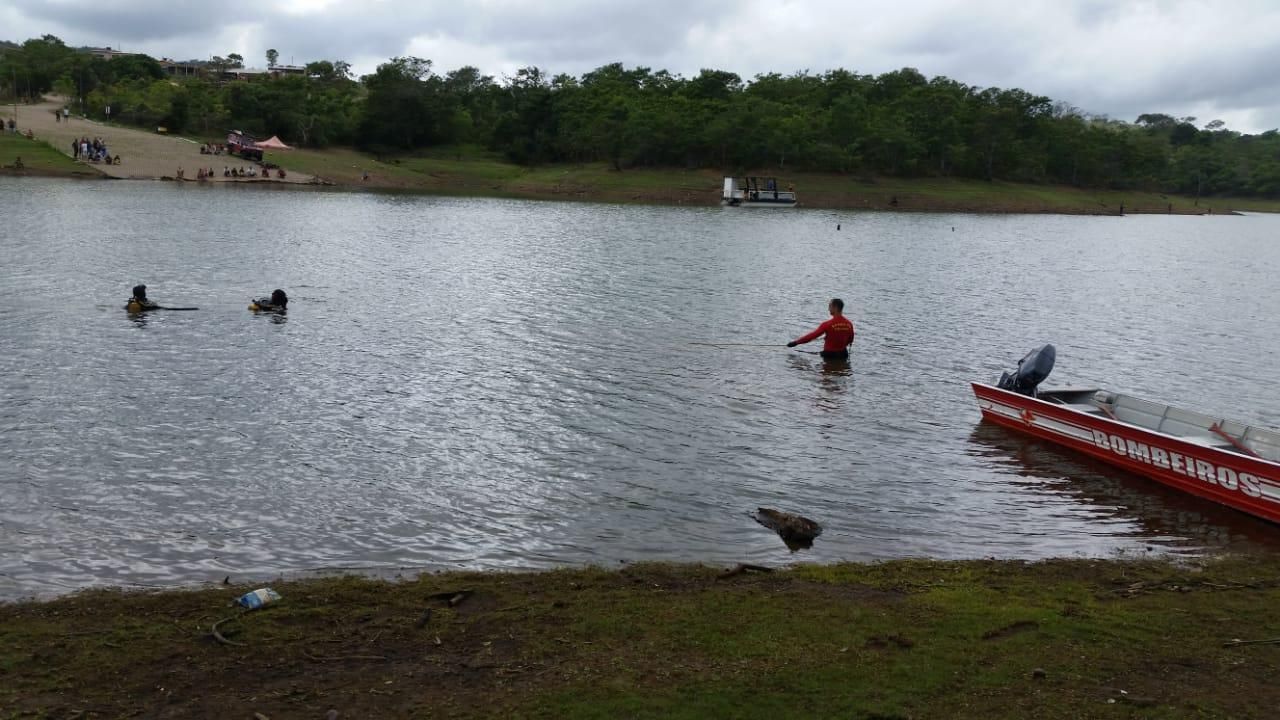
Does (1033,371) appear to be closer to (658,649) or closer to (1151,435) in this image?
(1151,435)

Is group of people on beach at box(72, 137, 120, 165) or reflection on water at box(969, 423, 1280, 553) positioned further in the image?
group of people on beach at box(72, 137, 120, 165)

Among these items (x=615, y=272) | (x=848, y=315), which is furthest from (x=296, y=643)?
(x=615, y=272)

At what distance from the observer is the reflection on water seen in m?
16.4

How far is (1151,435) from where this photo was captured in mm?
18812

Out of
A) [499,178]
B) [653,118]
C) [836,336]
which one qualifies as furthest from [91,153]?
[836,336]

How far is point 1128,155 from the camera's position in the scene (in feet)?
514

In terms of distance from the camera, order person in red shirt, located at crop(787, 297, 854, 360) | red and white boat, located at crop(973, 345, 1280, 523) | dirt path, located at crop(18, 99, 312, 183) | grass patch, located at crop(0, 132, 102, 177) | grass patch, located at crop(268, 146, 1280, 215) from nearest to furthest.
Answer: red and white boat, located at crop(973, 345, 1280, 523) < person in red shirt, located at crop(787, 297, 854, 360) < grass patch, located at crop(0, 132, 102, 177) < dirt path, located at crop(18, 99, 312, 183) < grass patch, located at crop(268, 146, 1280, 215)

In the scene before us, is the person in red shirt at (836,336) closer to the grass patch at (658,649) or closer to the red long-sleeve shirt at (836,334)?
the red long-sleeve shirt at (836,334)

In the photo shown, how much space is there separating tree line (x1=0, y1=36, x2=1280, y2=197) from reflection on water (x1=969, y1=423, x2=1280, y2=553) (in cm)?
10907

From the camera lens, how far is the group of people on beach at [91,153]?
93500 millimetres

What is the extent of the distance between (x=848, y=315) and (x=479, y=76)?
477ft

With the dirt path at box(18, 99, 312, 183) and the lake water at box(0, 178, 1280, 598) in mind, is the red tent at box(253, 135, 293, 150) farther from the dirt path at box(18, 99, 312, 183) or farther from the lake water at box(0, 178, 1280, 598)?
the lake water at box(0, 178, 1280, 598)

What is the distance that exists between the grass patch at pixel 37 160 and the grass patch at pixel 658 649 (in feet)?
292

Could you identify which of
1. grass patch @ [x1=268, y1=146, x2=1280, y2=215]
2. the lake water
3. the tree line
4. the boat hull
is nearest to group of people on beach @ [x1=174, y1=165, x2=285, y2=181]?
grass patch @ [x1=268, y1=146, x2=1280, y2=215]
